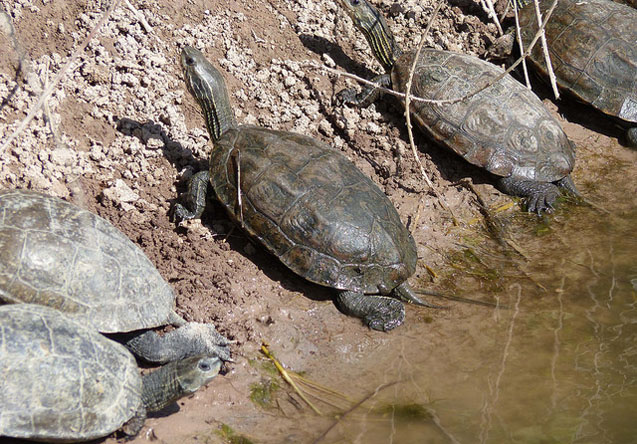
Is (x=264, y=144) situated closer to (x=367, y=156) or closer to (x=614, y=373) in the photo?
(x=367, y=156)

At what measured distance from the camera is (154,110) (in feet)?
19.9

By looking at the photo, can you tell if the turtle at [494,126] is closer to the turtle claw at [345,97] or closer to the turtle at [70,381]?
the turtle claw at [345,97]

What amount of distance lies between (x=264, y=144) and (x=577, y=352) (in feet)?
9.82

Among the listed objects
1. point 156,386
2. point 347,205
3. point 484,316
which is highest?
point 347,205

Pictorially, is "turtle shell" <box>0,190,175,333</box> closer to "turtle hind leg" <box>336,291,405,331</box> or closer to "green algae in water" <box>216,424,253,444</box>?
"green algae in water" <box>216,424,253,444</box>

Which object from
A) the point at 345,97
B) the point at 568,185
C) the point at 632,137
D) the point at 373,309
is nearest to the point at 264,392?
the point at 373,309

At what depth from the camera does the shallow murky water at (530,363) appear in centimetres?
419

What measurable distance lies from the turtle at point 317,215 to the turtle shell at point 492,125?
1556 millimetres

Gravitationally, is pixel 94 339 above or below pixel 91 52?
below

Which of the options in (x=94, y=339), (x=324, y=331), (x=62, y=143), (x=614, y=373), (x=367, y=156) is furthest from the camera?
(x=367, y=156)

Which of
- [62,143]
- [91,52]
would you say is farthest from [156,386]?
[91,52]

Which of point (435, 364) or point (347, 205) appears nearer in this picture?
point (435, 364)

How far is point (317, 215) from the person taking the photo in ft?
16.6

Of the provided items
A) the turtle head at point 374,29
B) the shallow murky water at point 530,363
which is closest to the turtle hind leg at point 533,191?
the shallow murky water at point 530,363
